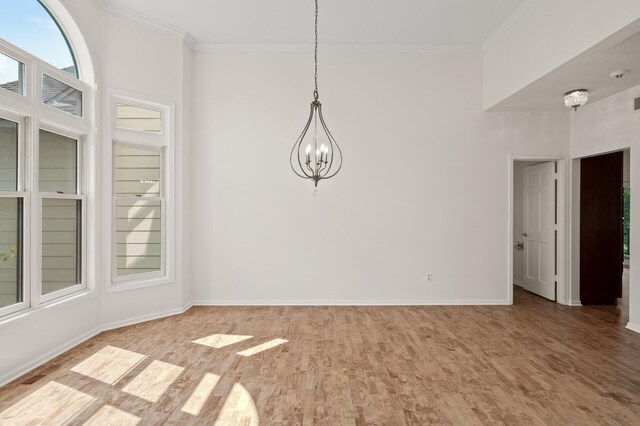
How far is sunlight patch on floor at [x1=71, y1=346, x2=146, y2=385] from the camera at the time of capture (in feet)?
10.6

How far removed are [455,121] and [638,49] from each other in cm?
235

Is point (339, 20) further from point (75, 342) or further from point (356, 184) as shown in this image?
point (75, 342)

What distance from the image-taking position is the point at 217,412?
266 centimetres

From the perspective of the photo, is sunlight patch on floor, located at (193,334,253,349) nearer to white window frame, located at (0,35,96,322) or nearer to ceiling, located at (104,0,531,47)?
white window frame, located at (0,35,96,322)

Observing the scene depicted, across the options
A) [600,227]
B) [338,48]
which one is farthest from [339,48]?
[600,227]

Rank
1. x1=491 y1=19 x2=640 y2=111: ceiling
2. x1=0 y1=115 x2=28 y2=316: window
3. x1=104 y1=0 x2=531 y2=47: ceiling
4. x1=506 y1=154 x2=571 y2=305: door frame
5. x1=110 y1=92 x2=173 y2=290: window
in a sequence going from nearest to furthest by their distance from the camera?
x1=0 y1=115 x2=28 y2=316: window < x1=491 y1=19 x2=640 y2=111: ceiling < x1=104 y1=0 x2=531 y2=47: ceiling < x1=110 y1=92 x2=173 y2=290: window < x1=506 y1=154 x2=571 y2=305: door frame

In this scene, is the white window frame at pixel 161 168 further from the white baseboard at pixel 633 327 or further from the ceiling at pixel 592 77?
the white baseboard at pixel 633 327

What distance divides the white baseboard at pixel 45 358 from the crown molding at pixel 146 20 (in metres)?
3.58

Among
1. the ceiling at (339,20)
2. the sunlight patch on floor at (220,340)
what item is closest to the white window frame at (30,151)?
the sunlight patch on floor at (220,340)

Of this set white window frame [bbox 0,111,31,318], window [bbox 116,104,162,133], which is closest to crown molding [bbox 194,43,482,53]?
window [bbox 116,104,162,133]

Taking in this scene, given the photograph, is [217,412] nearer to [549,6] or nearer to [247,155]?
[247,155]

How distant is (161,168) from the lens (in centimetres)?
509

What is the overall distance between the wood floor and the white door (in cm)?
115

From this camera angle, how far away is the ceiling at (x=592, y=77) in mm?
3404
